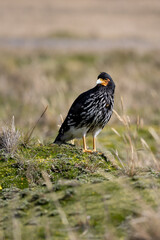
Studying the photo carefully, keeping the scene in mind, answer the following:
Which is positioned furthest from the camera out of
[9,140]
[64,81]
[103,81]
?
[64,81]

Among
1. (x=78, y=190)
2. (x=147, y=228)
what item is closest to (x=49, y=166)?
(x=78, y=190)

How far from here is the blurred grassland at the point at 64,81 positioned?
1347cm

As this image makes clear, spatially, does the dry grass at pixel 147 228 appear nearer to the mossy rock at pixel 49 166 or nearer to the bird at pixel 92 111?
the mossy rock at pixel 49 166

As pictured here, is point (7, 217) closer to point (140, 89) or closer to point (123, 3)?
point (140, 89)

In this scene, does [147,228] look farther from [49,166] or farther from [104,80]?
[104,80]

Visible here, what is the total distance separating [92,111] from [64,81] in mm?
12719

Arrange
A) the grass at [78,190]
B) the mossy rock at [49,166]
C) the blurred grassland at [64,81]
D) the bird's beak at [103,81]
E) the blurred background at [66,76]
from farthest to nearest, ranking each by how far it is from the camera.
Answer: the blurred grassland at [64,81], the blurred background at [66,76], the bird's beak at [103,81], the mossy rock at [49,166], the grass at [78,190]

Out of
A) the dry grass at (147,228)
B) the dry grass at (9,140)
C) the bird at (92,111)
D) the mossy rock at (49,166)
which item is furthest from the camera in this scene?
the bird at (92,111)

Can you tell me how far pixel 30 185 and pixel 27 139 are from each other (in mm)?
1105

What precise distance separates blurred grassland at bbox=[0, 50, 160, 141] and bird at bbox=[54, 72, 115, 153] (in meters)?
4.37

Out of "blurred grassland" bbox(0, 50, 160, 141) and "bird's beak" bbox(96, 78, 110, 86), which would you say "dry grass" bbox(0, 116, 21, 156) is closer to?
"bird's beak" bbox(96, 78, 110, 86)

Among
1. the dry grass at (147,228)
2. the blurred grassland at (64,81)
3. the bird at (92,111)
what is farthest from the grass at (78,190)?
the blurred grassland at (64,81)

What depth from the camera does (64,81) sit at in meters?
19.1

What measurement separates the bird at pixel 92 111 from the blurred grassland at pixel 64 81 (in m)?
4.37
